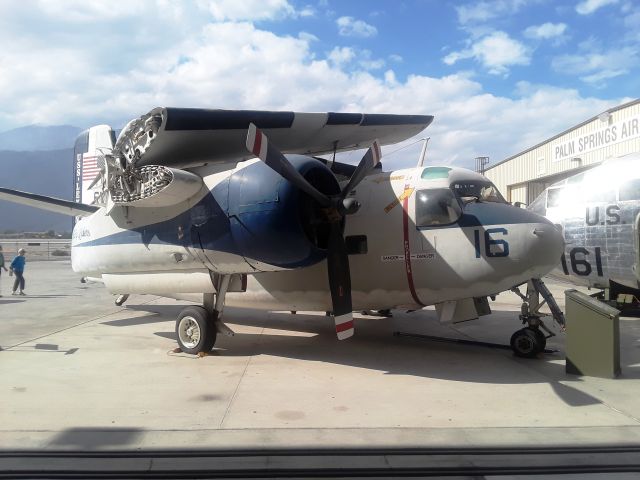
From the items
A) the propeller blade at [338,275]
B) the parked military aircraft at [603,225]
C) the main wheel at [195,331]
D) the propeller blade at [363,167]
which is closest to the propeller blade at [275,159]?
the propeller blade at [363,167]

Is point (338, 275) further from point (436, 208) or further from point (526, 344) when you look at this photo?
point (526, 344)

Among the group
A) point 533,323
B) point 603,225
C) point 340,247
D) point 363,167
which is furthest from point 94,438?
point 603,225

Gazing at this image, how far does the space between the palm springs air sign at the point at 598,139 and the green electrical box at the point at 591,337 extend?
49.9ft

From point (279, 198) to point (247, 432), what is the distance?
3.65 m

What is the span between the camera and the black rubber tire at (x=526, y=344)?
8758 mm

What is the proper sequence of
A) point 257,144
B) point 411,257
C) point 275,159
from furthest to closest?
point 411,257
point 275,159
point 257,144

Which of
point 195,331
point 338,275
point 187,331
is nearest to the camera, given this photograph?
point 338,275

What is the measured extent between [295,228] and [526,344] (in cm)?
461

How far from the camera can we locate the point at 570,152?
81.9 feet

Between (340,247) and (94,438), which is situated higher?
(340,247)

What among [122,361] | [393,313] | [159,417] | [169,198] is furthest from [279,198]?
[393,313]

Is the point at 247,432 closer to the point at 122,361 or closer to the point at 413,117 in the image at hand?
the point at 122,361

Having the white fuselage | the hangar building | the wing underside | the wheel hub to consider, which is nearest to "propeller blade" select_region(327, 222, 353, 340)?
the white fuselage

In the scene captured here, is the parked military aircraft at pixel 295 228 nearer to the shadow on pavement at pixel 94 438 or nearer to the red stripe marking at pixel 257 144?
the red stripe marking at pixel 257 144
